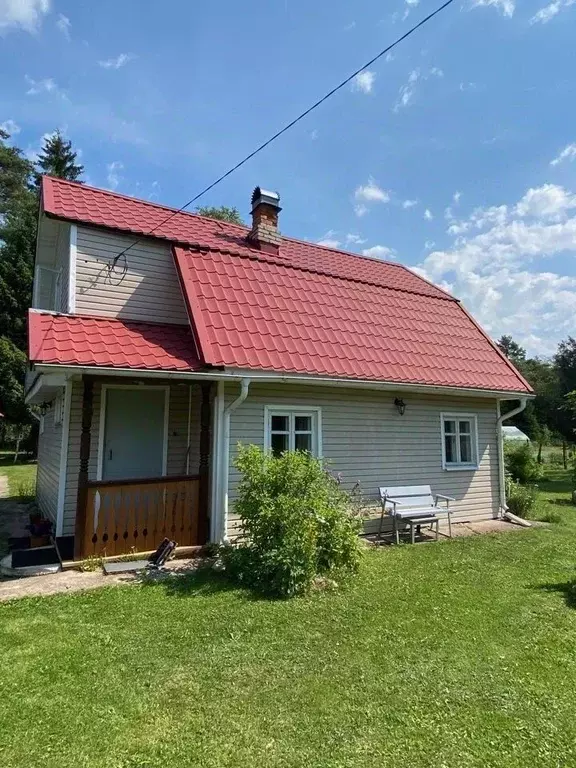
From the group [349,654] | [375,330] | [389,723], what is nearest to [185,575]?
[349,654]

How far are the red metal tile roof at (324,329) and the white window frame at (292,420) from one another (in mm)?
707

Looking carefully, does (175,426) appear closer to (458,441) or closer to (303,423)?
(303,423)

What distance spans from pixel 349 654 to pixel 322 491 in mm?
2316

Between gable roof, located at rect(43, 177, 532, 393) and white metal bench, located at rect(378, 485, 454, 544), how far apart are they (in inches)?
78.9

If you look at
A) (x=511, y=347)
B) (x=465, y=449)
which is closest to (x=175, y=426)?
(x=465, y=449)

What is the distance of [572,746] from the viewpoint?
2918 millimetres

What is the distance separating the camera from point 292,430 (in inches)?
311

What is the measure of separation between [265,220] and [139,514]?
23.7 ft

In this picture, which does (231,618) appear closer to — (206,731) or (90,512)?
(206,731)

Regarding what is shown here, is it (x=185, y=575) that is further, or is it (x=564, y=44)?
(x=185, y=575)

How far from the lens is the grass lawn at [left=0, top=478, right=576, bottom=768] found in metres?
2.83

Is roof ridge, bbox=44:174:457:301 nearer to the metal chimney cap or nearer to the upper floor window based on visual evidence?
the metal chimney cap

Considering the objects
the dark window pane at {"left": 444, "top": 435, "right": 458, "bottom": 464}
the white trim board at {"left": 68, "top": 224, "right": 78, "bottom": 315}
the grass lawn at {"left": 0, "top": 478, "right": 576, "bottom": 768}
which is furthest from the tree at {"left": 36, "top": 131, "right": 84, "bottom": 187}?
the grass lawn at {"left": 0, "top": 478, "right": 576, "bottom": 768}

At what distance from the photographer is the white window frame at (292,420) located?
762 centimetres
